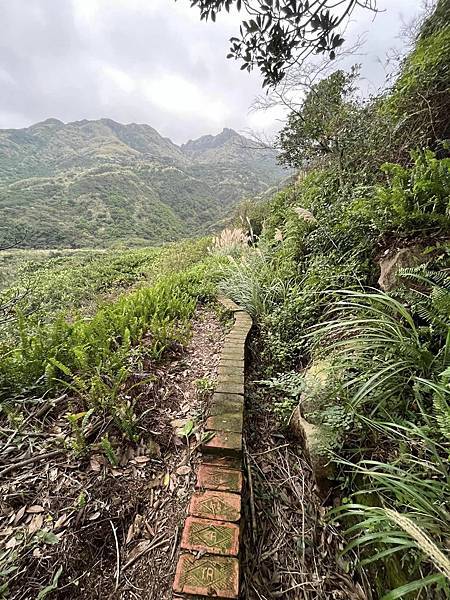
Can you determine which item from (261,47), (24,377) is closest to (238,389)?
(24,377)

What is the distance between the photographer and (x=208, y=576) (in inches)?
30.4

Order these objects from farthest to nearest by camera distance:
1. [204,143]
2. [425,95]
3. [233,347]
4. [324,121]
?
[204,143] → [324,121] → [425,95] → [233,347]

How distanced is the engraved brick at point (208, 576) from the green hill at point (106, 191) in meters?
4.94

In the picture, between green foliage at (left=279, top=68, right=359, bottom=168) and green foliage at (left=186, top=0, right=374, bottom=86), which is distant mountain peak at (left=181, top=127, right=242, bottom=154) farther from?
green foliage at (left=186, top=0, right=374, bottom=86)

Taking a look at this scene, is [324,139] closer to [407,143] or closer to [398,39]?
[398,39]

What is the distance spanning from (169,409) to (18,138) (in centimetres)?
8714

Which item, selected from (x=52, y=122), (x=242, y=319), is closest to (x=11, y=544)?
(x=242, y=319)

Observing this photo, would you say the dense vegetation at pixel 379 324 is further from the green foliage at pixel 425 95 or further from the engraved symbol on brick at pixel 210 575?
the engraved symbol on brick at pixel 210 575

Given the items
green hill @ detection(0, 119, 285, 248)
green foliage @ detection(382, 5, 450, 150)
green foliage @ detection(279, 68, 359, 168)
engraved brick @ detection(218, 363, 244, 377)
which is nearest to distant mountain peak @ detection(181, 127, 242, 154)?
green hill @ detection(0, 119, 285, 248)

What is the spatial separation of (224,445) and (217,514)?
0.81 ft

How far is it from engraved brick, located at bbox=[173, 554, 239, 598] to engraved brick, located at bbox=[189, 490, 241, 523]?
11 cm

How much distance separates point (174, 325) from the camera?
248 centimetres

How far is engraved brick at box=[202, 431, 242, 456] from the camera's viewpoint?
1.13 m

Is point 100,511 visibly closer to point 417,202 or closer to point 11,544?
point 11,544
